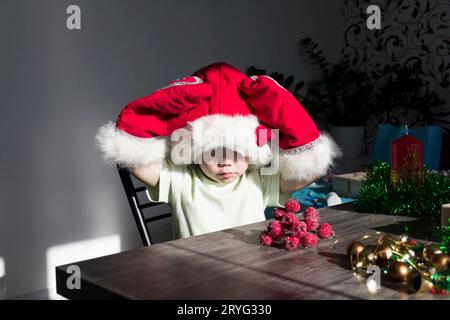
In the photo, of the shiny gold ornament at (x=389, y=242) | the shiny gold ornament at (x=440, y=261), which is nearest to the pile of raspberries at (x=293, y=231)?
the shiny gold ornament at (x=389, y=242)

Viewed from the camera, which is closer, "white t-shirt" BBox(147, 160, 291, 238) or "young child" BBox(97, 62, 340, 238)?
"young child" BBox(97, 62, 340, 238)

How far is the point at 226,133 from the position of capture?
4.03ft

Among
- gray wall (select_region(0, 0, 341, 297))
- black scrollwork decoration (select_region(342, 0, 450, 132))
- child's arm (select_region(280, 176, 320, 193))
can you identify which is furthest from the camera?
black scrollwork decoration (select_region(342, 0, 450, 132))

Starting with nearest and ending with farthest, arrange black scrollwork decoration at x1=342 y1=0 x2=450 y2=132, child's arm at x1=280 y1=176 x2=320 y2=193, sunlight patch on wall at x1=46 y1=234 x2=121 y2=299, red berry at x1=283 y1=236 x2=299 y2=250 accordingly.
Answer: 1. red berry at x1=283 y1=236 x2=299 y2=250
2. child's arm at x1=280 y1=176 x2=320 y2=193
3. sunlight patch on wall at x1=46 y1=234 x2=121 y2=299
4. black scrollwork decoration at x1=342 y1=0 x2=450 y2=132

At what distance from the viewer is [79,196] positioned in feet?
9.07

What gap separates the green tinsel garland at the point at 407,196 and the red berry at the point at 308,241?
1.09 ft

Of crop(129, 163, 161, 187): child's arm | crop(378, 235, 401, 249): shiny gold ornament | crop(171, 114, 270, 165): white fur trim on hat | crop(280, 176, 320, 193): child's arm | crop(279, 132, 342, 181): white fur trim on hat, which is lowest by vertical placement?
crop(378, 235, 401, 249): shiny gold ornament

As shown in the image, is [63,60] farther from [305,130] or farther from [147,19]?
[305,130]

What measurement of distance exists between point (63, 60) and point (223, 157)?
165 cm

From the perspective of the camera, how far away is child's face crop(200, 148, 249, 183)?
4.24 feet

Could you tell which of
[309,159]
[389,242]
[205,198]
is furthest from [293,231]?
[205,198]

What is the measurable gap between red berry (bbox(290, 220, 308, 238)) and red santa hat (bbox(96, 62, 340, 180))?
0.93 feet

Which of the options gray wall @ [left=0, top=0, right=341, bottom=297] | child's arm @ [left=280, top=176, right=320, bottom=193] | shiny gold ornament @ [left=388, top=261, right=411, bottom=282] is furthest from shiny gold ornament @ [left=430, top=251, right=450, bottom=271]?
gray wall @ [left=0, top=0, right=341, bottom=297]

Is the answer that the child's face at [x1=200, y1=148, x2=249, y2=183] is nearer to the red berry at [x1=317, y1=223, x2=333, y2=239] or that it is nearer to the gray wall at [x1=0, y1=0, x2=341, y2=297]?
the red berry at [x1=317, y1=223, x2=333, y2=239]
